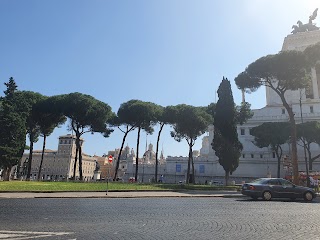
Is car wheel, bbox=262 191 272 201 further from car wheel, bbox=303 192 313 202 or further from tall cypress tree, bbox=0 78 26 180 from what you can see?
tall cypress tree, bbox=0 78 26 180

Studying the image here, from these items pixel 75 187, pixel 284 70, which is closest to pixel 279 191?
pixel 75 187

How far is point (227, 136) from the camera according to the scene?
123 ft

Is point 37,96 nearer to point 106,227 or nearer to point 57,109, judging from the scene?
point 57,109

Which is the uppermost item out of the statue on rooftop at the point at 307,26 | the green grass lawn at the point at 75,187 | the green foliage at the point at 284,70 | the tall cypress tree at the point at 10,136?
the statue on rooftop at the point at 307,26

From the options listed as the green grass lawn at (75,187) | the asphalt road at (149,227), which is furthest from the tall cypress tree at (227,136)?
the asphalt road at (149,227)

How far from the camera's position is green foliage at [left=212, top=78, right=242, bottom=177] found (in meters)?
37.4

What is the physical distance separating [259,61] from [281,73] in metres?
3.05

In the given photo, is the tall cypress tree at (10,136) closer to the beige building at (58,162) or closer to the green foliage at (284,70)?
the green foliage at (284,70)

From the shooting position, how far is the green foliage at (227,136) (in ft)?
123

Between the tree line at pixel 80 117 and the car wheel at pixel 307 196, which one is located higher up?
the tree line at pixel 80 117

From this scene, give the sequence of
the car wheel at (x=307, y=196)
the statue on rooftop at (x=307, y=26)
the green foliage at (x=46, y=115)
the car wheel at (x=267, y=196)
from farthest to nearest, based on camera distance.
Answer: the statue on rooftop at (x=307, y=26) → the green foliage at (x=46, y=115) → the car wheel at (x=267, y=196) → the car wheel at (x=307, y=196)

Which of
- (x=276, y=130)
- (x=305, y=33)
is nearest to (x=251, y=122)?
(x=276, y=130)

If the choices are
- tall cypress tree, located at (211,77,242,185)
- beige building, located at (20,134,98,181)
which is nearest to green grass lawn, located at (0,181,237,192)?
tall cypress tree, located at (211,77,242,185)

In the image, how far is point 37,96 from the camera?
50.0 m
